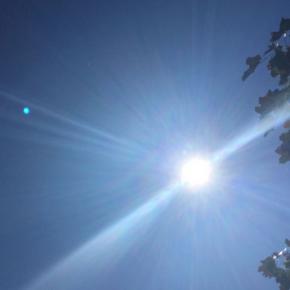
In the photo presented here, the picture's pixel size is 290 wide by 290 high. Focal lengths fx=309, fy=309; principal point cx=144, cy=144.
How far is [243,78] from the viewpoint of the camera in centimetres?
526

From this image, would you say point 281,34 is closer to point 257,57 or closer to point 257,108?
point 257,57

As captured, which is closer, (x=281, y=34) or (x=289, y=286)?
(x=281, y=34)

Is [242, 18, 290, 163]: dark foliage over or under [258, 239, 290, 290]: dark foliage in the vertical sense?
over

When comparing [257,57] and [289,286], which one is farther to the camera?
[289,286]

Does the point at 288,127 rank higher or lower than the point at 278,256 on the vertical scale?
higher

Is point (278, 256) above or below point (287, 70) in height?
below

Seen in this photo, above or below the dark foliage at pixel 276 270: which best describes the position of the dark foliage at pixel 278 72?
above

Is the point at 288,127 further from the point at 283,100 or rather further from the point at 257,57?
the point at 257,57

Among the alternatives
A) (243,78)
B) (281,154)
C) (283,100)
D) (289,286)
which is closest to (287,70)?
(283,100)

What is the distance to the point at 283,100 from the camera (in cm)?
543

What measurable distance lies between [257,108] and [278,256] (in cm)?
280

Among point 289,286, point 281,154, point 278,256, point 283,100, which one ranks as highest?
point 283,100

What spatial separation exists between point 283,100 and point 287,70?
56cm

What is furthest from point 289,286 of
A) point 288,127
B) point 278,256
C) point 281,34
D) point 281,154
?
point 281,34
